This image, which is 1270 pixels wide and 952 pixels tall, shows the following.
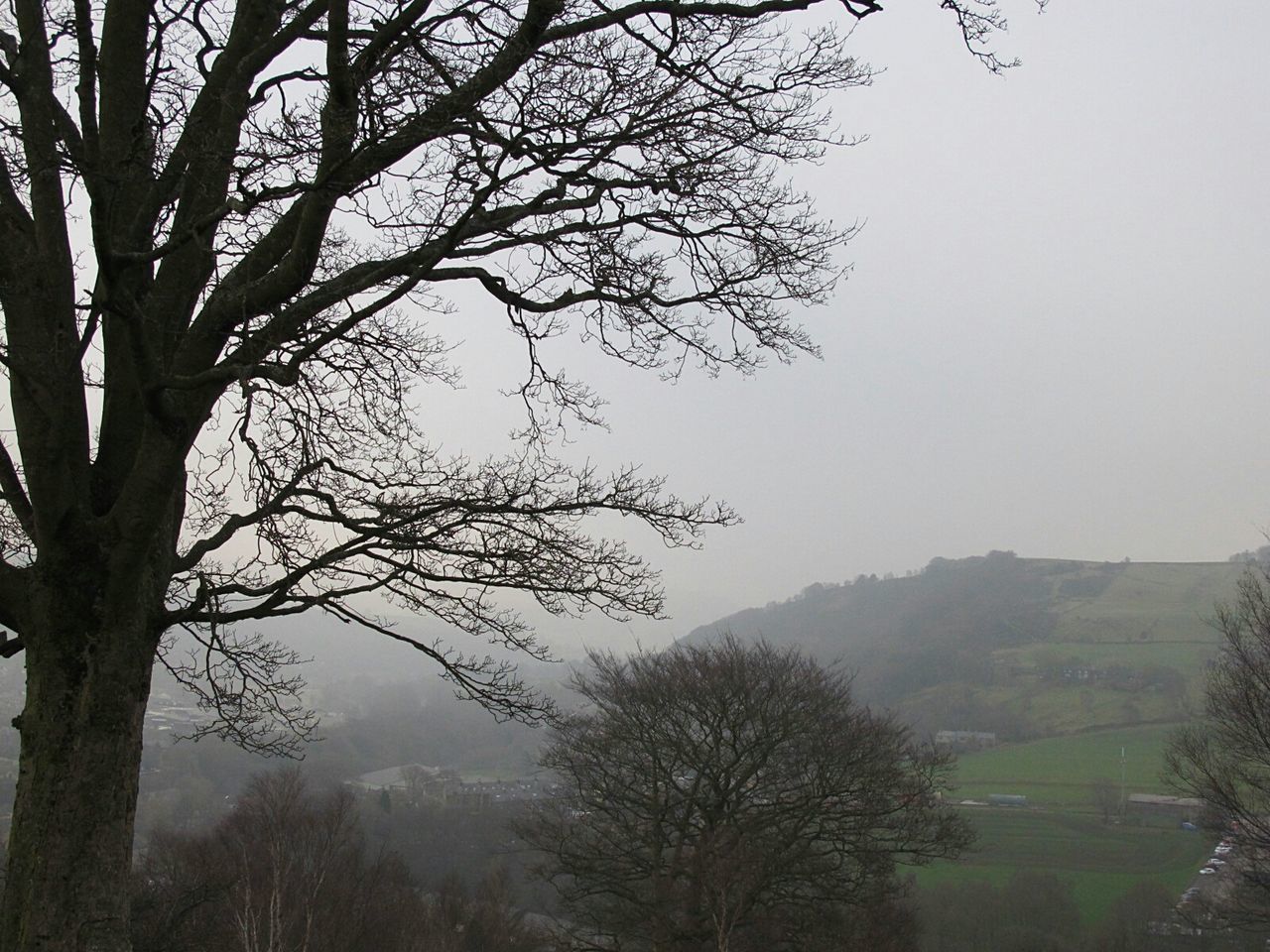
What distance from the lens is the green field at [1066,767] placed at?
142ft

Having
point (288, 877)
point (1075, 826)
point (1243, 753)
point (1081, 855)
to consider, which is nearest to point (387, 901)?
point (288, 877)

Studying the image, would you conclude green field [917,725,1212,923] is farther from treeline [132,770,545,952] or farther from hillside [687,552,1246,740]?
treeline [132,770,545,952]

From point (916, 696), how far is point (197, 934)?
50226mm

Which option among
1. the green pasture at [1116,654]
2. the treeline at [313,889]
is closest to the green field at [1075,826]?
the treeline at [313,889]

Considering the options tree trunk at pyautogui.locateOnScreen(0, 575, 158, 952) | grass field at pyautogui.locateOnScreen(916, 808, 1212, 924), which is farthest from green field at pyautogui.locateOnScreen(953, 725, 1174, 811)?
tree trunk at pyautogui.locateOnScreen(0, 575, 158, 952)

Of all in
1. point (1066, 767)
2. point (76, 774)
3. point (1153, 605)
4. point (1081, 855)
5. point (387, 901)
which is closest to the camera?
point (76, 774)

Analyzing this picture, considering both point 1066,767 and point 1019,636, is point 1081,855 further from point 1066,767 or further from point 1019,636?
point 1019,636

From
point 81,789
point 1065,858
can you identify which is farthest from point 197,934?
point 1065,858

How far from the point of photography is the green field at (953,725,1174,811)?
142 feet

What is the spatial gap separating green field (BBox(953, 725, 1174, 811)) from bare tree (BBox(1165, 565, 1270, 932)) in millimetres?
26345

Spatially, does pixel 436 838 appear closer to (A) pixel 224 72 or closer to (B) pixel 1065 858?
(B) pixel 1065 858

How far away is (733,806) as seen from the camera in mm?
17078

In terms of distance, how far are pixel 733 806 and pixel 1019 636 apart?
66.7 m

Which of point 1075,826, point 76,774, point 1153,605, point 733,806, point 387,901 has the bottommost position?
point 1075,826
